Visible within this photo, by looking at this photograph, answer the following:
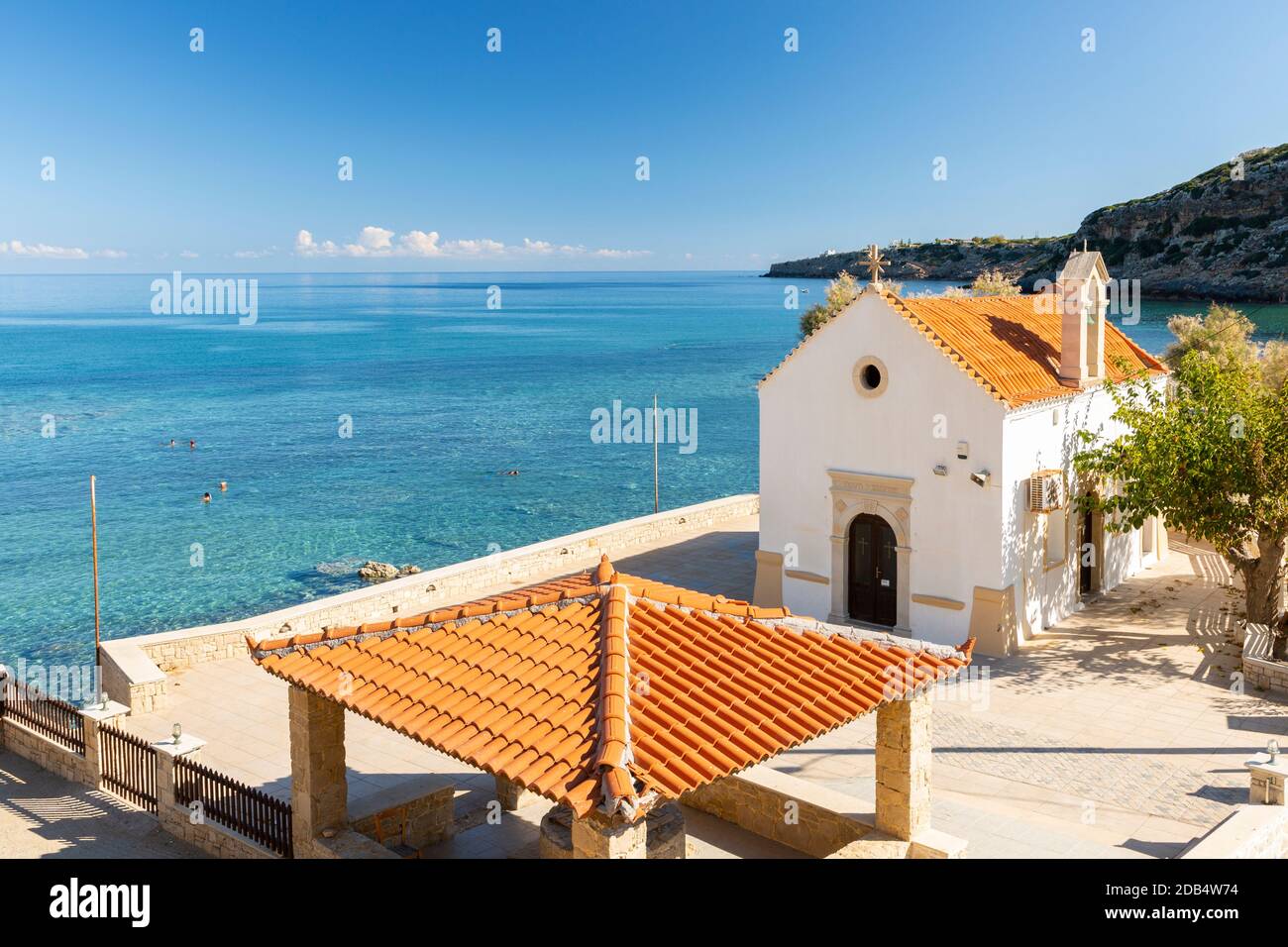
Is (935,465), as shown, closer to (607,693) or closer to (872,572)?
(872,572)

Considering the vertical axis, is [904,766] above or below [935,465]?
below

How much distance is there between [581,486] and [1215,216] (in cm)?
9755

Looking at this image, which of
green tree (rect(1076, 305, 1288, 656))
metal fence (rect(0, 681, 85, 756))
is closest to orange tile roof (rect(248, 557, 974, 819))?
metal fence (rect(0, 681, 85, 756))

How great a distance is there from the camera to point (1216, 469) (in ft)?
63.1

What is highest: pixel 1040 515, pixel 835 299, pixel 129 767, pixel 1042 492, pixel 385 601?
pixel 835 299

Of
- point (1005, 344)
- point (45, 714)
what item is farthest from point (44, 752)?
point (1005, 344)

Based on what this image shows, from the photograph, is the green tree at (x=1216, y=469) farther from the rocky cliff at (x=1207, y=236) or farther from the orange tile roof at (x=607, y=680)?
the rocky cliff at (x=1207, y=236)

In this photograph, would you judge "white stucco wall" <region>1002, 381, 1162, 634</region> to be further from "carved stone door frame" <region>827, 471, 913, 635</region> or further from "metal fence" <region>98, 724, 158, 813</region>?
"metal fence" <region>98, 724, 158, 813</region>

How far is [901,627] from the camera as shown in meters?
21.1

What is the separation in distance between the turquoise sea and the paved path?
15.8 metres

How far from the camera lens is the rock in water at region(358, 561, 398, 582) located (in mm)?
36625

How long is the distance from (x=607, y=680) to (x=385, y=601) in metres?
14.5

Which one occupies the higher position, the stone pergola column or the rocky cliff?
the rocky cliff

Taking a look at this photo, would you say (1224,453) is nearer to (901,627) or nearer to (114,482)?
(901,627)
